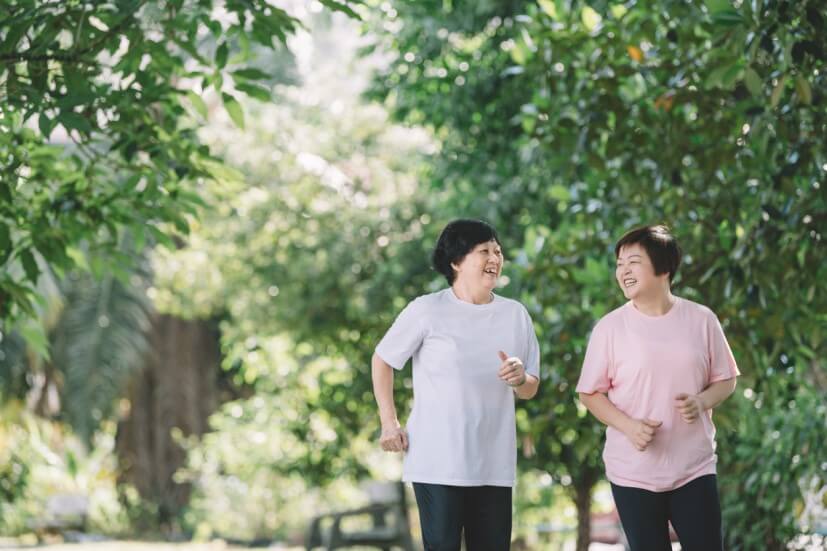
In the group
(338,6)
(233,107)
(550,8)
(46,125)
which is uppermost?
(550,8)

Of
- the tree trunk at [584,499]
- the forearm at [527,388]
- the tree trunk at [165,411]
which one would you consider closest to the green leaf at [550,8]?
the forearm at [527,388]

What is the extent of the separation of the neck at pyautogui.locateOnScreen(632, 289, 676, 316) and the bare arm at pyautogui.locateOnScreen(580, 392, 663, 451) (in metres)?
0.31

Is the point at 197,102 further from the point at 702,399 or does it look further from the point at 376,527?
the point at 376,527

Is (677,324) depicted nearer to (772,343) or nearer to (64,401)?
(772,343)

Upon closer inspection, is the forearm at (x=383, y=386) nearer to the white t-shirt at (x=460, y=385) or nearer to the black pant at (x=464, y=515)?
the white t-shirt at (x=460, y=385)

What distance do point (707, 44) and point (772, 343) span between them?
191cm

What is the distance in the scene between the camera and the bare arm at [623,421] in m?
4.23

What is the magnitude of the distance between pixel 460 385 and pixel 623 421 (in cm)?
55

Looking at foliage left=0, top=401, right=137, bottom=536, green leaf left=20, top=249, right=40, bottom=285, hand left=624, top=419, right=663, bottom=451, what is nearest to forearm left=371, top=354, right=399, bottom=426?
hand left=624, top=419, right=663, bottom=451

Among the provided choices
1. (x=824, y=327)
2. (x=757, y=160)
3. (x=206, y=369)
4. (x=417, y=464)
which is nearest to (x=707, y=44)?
(x=757, y=160)

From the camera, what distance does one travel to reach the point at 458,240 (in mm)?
4617

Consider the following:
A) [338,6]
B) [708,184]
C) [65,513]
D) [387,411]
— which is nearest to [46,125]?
[338,6]

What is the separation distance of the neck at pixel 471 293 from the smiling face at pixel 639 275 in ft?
1.57

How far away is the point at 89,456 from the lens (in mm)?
20688
